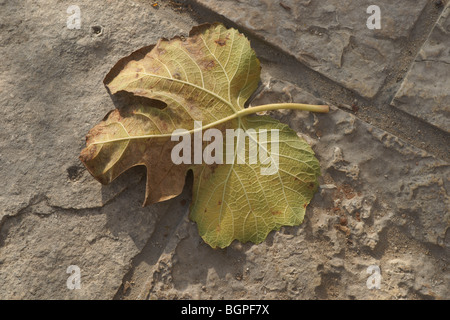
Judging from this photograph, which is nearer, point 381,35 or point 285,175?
point 285,175

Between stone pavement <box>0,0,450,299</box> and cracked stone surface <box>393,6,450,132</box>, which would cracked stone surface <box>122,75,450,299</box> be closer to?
stone pavement <box>0,0,450,299</box>

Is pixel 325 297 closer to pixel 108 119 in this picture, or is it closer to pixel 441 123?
pixel 441 123

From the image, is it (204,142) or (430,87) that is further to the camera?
(430,87)

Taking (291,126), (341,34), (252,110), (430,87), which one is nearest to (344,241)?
(291,126)

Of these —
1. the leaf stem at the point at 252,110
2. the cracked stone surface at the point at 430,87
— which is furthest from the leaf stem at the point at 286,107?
the cracked stone surface at the point at 430,87

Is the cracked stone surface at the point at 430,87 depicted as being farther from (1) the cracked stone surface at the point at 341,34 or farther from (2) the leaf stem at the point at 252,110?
(2) the leaf stem at the point at 252,110

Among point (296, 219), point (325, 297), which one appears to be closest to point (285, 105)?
point (296, 219)

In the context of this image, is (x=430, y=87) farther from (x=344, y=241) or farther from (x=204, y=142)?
(x=204, y=142)
